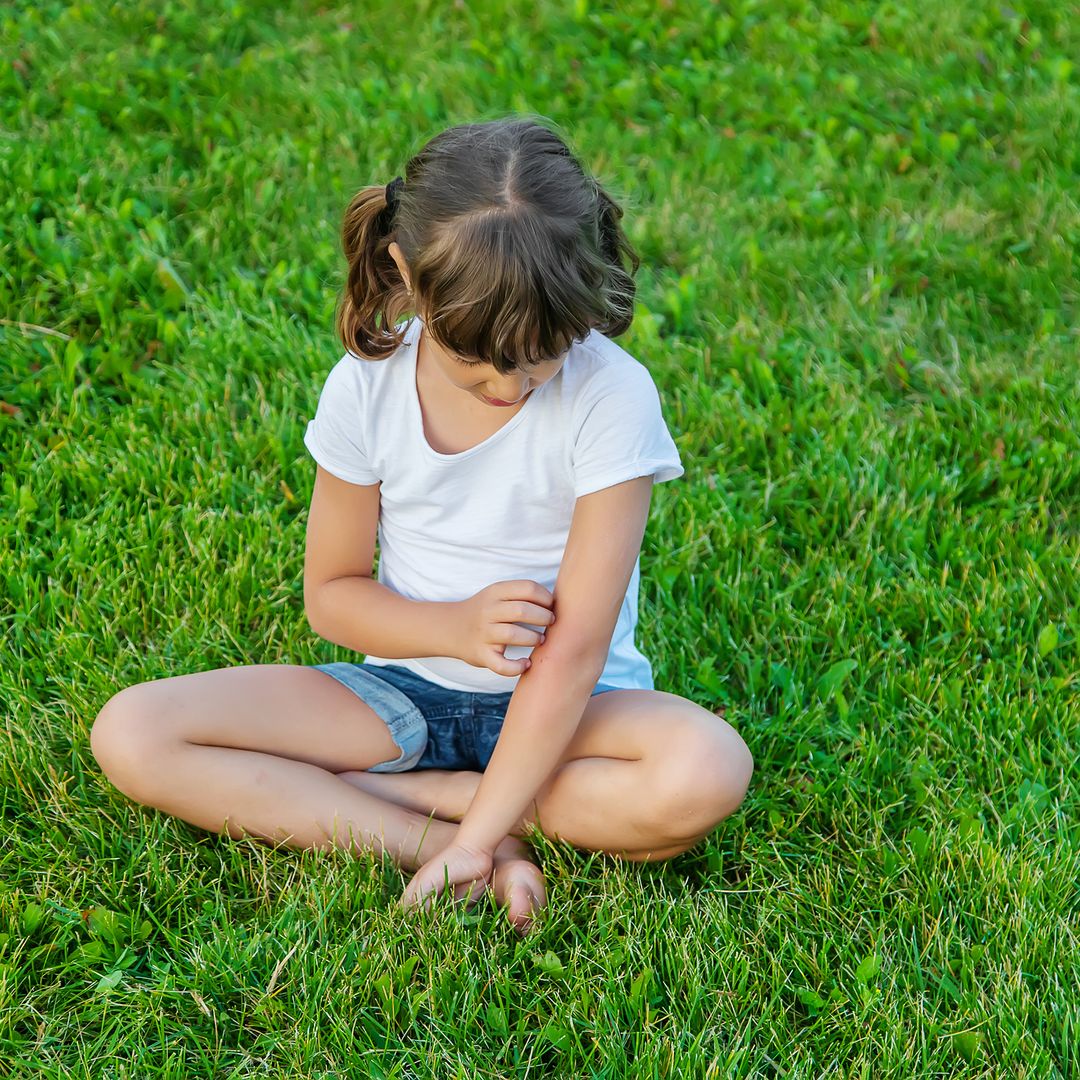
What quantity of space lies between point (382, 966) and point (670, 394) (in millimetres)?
1801

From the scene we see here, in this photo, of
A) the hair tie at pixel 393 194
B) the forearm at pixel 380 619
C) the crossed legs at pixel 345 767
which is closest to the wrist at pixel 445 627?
the forearm at pixel 380 619

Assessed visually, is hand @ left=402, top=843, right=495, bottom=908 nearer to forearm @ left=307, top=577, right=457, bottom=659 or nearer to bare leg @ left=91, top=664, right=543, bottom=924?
bare leg @ left=91, top=664, right=543, bottom=924

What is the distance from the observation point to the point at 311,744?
224 cm

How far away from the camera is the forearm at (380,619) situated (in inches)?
84.1

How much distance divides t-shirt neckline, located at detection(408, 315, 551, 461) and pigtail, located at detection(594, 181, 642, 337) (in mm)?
154

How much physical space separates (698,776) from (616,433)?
1.83 ft

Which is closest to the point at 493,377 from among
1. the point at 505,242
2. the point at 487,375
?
the point at 487,375

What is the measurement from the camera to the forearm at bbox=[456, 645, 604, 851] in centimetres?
203

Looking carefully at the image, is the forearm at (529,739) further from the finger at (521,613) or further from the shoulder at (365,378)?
the shoulder at (365,378)

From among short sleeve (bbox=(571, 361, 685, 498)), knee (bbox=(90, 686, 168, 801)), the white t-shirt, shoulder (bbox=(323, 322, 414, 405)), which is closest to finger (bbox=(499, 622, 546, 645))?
the white t-shirt

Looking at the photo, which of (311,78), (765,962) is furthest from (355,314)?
(311,78)

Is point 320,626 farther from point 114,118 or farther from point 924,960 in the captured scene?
point 114,118

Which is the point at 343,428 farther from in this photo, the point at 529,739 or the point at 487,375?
the point at 529,739

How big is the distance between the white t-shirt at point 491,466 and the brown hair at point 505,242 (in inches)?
6.8
